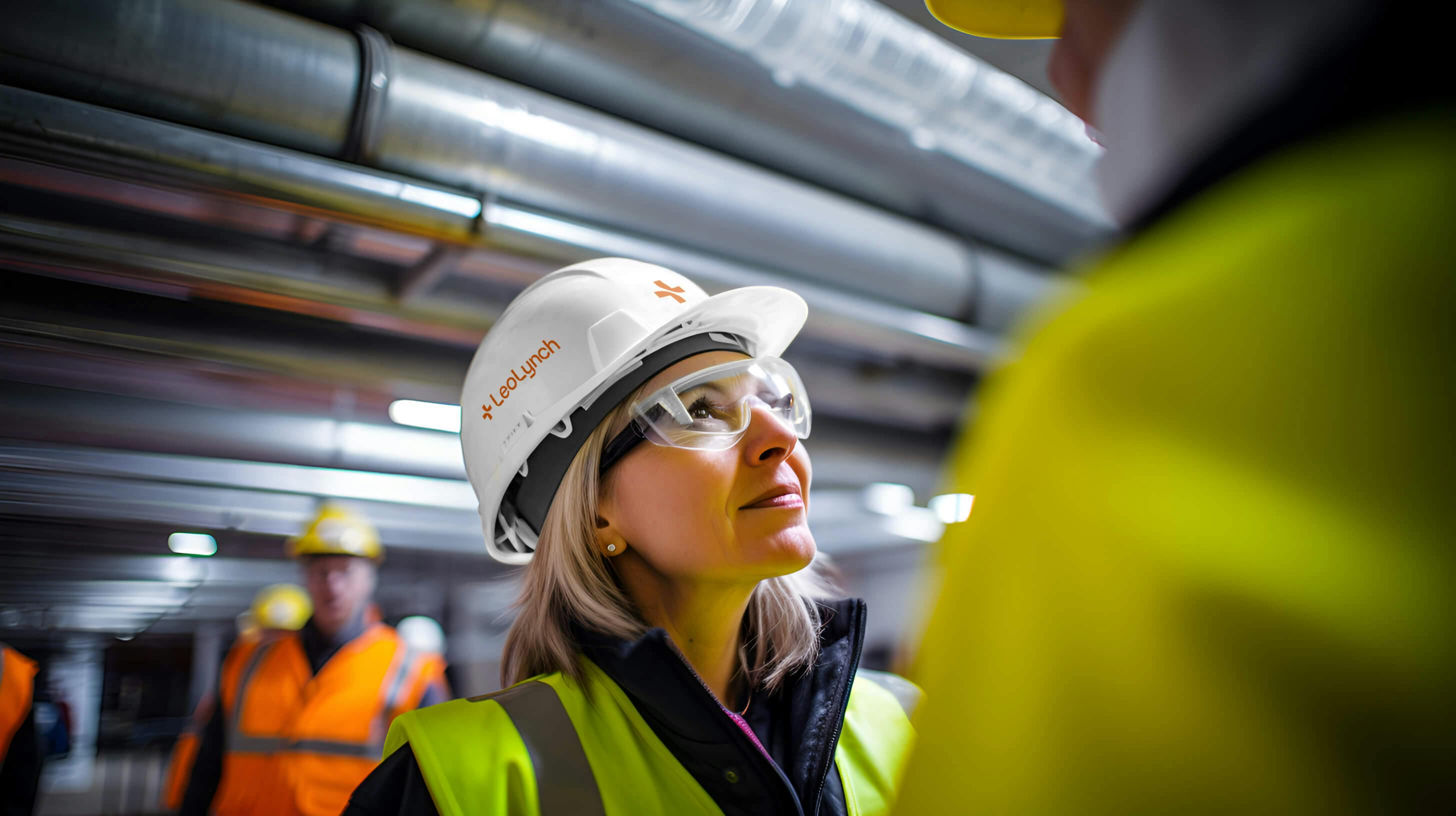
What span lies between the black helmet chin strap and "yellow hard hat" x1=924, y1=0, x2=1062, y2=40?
73 centimetres

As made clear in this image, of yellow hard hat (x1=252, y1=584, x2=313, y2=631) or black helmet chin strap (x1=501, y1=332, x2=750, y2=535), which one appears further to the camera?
yellow hard hat (x1=252, y1=584, x2=313, y2=631)

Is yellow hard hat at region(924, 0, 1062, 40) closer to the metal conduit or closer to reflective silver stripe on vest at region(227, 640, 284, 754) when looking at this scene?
the metal conduit

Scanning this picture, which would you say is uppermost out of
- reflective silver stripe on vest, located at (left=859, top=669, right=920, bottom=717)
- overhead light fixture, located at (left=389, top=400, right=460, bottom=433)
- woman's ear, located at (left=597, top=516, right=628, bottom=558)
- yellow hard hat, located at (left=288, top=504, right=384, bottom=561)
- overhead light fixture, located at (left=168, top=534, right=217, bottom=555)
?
woman's ear, located at (left=597, top=516, right=628, bottom=558)

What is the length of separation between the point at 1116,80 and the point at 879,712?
1.35 m

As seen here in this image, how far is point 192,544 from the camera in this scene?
3494 mm

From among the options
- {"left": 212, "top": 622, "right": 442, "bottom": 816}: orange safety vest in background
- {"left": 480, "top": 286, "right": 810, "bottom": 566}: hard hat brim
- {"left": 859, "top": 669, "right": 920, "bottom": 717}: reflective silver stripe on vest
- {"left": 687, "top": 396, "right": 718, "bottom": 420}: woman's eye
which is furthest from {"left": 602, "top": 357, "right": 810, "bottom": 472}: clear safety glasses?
{"left": 212, "top": 622, "right": 442, "bottom": 816}: orange safety vest in background

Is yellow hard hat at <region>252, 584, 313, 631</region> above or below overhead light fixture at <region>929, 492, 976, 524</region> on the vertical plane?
Answer: below

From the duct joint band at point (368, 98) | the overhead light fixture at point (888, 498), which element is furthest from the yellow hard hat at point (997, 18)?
the overhead light fixture at point (888, 498)

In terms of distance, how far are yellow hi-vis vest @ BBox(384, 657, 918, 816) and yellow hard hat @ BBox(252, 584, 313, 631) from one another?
331 centimetres

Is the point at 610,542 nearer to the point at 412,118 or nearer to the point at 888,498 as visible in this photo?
the point at 412,118

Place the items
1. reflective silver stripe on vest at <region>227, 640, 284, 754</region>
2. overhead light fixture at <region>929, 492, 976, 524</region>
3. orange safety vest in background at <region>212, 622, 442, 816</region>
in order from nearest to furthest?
overhead light fixture at <region>929, 492, 976, 524</region>
orange safety vest in background at <region>212, 622, 442, 816</region>
reflective silver stripe on vest at <region>227, 640, 284, 754</region>

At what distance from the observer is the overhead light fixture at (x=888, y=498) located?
767 centimetres

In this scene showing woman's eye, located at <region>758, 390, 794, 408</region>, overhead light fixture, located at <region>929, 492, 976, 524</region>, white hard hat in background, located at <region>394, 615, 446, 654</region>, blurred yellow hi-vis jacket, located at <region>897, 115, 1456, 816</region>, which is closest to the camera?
blurred yellow hi-vis jacket, located at <region>897, 115, 1456, 816</region>

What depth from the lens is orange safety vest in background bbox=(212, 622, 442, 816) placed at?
11.4 feet
